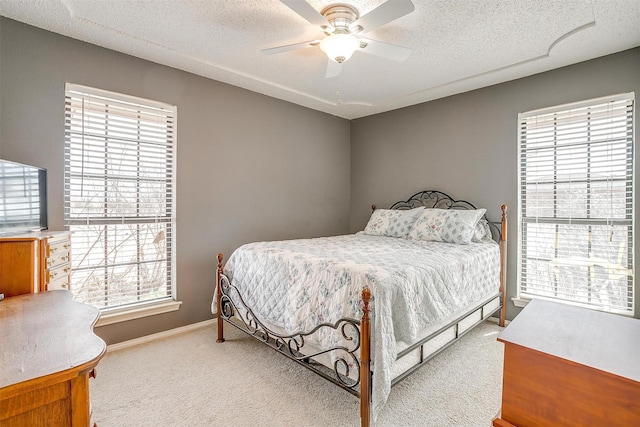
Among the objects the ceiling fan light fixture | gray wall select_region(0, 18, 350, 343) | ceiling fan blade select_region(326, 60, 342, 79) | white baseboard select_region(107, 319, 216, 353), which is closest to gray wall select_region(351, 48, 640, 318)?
gray wall select_region(0, 18, 350, 343)

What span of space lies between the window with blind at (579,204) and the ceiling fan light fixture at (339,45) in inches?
88.1

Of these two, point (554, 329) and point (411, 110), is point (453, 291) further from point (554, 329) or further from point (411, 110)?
point (411, 110)

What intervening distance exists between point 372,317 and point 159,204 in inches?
93.0

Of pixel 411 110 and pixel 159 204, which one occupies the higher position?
pixel 411 110

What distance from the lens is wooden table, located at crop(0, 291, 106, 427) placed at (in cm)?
Answer: 75

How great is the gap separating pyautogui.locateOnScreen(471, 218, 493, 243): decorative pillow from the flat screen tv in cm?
367

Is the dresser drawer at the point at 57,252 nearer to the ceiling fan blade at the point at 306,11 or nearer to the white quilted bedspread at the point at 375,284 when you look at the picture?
the white quilted bedspread at the point at 375,284

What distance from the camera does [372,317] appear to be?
65.1 inches

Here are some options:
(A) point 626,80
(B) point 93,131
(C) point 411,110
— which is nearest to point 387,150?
(C) point 411,110

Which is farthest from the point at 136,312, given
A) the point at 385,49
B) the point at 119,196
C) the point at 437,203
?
the point at 437,203

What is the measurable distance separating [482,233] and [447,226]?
17.4 inches

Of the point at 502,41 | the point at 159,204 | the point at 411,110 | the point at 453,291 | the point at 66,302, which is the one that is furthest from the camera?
the point at 411,110

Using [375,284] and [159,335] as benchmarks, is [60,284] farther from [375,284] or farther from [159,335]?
[375,284]

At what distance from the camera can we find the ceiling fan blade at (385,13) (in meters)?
1.62
